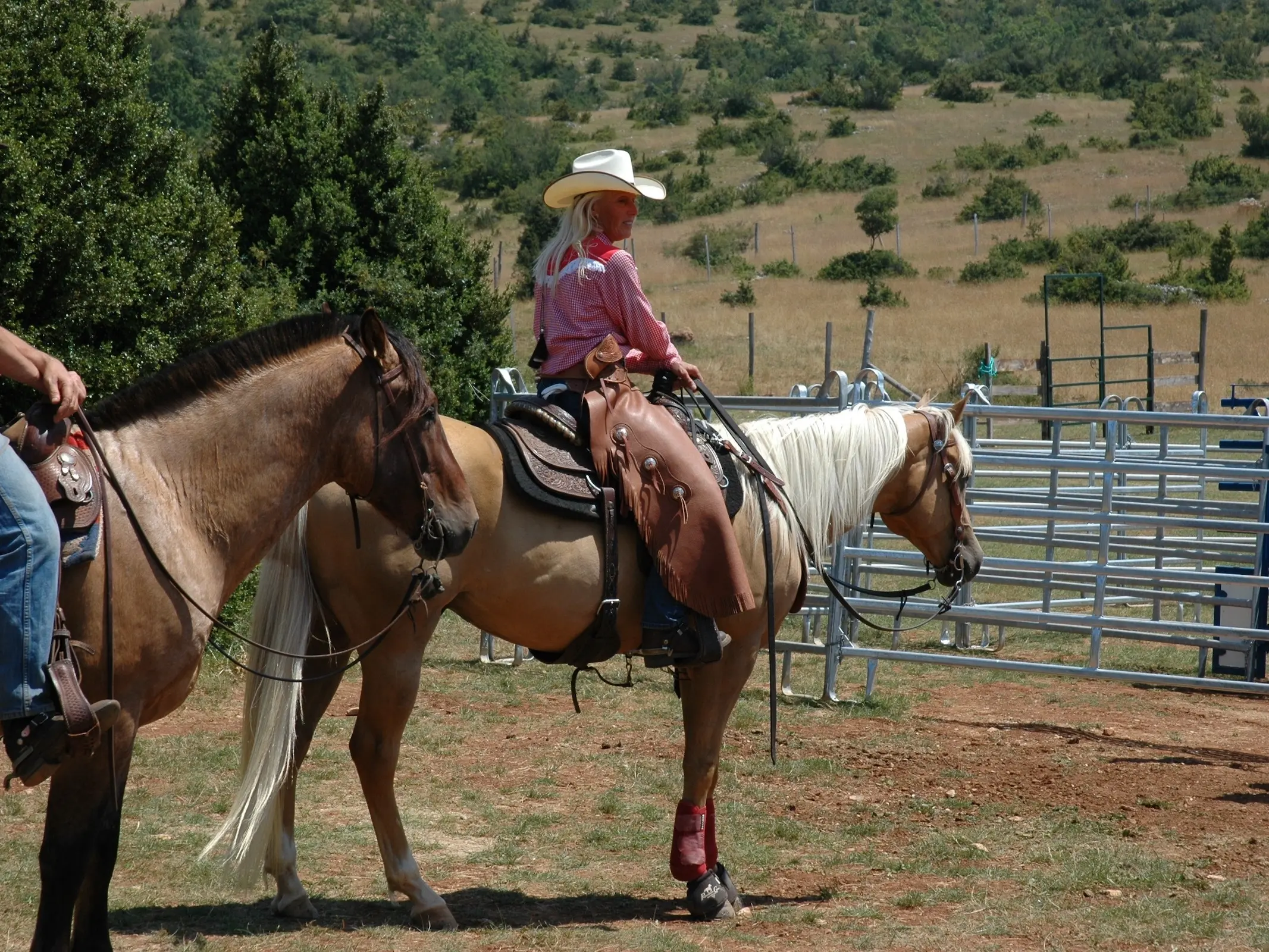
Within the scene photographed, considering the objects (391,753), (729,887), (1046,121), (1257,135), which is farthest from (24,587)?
(1046,121)

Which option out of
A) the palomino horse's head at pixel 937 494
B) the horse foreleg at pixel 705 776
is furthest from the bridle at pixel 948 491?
the horse foreleg at pixel 705 776

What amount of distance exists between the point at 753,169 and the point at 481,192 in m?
11.3

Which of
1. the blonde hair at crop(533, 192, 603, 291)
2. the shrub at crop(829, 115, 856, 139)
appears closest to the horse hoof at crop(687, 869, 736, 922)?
the blonde hair at crop(533, 192, 603, 291)

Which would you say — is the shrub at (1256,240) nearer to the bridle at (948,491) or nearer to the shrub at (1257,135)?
the shrub at (1257,135)

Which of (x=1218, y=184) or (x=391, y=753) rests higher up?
(x=1218, y=184)

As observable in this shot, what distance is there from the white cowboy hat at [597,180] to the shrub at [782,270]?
3369cm

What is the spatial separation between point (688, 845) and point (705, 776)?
26 cm

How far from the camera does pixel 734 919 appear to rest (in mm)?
4719

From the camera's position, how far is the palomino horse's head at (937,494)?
564 cm

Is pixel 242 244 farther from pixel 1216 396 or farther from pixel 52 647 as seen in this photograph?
pixel 1216 396

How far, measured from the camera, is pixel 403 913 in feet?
15.2

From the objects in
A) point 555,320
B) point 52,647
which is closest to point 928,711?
point 555,320

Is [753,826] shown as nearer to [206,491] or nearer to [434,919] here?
[434,919]

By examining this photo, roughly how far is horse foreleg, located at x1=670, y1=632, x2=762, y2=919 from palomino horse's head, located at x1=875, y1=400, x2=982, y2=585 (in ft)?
3.66
